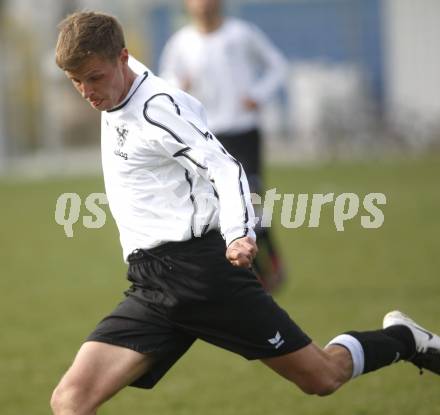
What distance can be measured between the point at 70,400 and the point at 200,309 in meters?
0.62

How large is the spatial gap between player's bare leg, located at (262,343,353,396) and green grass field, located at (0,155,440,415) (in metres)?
1.10

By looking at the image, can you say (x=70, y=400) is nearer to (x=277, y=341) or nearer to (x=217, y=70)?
(x=277, y=341)

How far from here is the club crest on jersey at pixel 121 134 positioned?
437cm

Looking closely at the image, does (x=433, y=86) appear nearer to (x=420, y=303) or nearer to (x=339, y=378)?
(x=420, y=303)

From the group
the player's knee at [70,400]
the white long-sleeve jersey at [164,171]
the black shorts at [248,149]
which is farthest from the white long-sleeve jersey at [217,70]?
the player's knee at [70,400]

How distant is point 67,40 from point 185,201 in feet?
2.54

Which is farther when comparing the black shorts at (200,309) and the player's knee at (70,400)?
the black shorts at (200,309)

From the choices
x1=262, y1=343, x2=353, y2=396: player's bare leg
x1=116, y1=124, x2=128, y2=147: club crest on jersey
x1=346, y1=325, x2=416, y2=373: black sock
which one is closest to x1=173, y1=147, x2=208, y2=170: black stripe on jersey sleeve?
x1=116, y1=124, x2=128, y2=147: club crest on jersey

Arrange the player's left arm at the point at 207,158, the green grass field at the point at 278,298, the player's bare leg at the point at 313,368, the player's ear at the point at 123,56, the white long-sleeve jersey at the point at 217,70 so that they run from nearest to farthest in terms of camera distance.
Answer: the player's left arm at the point at 207,158, the player's ear at the point at 123,56, the player's bare leg at the point at 313,368, the green grass field at the point at 278,298, the white long-sleeve jersey at the point at 217,70

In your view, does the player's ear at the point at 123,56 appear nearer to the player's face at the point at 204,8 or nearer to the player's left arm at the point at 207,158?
the player's left arm at the point at 207,158

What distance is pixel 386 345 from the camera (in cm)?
478

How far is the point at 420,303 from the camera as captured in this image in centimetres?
809

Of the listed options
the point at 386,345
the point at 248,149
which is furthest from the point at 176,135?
the point at 248,149

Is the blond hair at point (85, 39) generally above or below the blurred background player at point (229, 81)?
above
